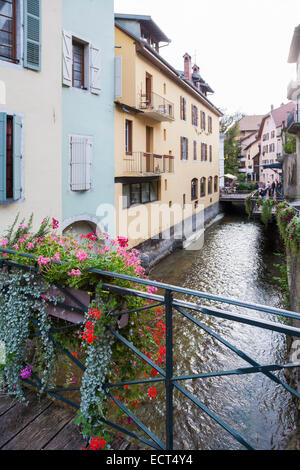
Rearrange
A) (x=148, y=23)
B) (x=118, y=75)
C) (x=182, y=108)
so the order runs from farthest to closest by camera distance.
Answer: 1. (x=182, y=108)
2. (x=148, y=23)
3. (x=118, y=75)

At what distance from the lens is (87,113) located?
11.2 metres

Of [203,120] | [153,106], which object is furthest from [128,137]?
[203,120]

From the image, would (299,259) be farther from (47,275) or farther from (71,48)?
(71,48)

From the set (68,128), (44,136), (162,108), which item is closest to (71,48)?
(68,128)

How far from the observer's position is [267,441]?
19.6 feet

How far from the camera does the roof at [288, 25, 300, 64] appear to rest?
20028 millimetres

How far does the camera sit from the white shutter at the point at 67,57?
988 cm

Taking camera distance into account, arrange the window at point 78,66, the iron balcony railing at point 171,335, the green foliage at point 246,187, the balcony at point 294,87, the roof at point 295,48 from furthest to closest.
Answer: the green foliage at point 246,187
the balcony at point 294,87
the roof at point 295,48
the window at point 78,66
the iron balcony railing at point 171,335

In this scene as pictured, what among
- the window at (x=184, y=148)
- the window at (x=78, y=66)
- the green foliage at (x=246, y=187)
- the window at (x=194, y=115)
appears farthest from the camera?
the green foliage at (x=246, y=187)

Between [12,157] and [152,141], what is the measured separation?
34.1ft

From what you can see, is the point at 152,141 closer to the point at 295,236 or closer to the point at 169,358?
the point at 295,236

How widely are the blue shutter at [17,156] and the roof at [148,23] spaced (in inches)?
425

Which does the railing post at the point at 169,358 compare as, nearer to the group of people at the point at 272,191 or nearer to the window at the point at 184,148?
the window at the point at 184,148

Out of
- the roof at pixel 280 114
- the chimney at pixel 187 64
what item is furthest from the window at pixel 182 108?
the roof at pixel 280 114
